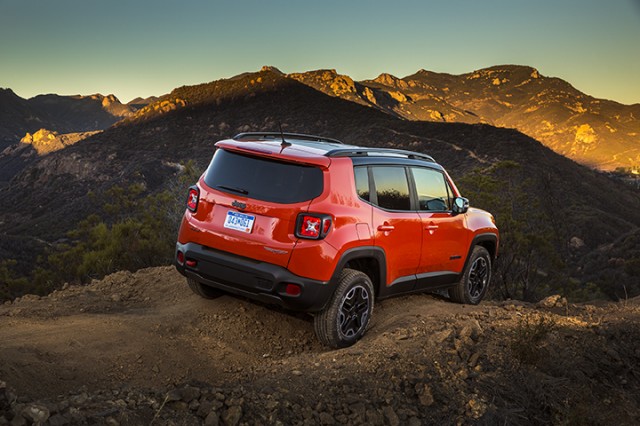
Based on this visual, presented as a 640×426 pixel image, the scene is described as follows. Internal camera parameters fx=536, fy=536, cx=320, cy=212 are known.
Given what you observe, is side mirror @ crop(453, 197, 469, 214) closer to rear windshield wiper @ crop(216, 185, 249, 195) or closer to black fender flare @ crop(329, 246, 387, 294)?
black fender flare @ crop(329, 246, 387, 294)

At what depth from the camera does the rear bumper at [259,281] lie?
4594 mm

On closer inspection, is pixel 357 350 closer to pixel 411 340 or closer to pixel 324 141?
pixel 411 340

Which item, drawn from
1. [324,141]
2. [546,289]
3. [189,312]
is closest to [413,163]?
[324,141]

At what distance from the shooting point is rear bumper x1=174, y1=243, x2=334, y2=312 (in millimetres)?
4594

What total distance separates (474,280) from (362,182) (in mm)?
3018

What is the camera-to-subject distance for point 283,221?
15.1 feet

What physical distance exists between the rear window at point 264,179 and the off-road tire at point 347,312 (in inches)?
35.3

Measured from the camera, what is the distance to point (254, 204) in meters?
4.76

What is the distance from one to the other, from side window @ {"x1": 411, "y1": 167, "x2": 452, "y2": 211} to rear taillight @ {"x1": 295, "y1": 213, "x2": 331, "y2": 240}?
1.72 metres

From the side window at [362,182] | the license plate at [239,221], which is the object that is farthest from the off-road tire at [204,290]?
the side window at [362,182]

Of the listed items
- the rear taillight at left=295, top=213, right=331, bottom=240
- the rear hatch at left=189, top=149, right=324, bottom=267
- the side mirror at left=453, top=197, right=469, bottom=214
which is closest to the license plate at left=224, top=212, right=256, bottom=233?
the rear hatch at left=189, top=149, right=324, bottom=267

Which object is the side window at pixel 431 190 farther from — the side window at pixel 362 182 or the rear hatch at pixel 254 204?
the rear hatch at pixel 254 204

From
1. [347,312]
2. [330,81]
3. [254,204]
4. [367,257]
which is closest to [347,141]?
[367,257]

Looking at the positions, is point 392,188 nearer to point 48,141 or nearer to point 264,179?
point 264,179
